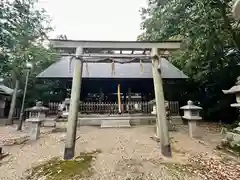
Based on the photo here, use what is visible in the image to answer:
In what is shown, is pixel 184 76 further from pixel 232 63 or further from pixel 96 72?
pixel 96 72

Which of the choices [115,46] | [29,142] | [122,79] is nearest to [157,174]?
[115,46]

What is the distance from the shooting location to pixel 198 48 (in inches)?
305

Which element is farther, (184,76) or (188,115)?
(184,76)

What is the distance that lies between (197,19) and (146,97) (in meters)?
7.65

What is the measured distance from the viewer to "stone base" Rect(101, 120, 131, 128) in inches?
368

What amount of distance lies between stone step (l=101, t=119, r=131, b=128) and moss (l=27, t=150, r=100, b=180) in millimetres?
5135

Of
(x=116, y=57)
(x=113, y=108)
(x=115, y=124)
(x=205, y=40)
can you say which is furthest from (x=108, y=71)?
(x=116, y=57)

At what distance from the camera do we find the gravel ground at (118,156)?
341 cm

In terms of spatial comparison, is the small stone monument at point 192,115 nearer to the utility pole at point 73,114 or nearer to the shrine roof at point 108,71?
the utility pole at point 73,114

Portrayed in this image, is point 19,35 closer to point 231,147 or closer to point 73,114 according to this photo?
point 73,114

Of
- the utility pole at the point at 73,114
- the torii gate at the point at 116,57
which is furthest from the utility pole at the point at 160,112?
the utility pole at the point at 73,114

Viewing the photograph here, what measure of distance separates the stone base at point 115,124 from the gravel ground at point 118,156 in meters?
2.91

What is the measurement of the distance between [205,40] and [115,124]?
21.0 feet

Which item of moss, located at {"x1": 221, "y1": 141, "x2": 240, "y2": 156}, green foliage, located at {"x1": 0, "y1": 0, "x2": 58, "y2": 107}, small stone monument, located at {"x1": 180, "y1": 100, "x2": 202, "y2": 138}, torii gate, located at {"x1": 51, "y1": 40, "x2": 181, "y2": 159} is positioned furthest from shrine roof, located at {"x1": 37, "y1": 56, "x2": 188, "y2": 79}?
moss, located at {"x1": 221, "y1": 141, "x2": 240, "y2": 156}
